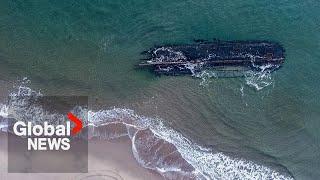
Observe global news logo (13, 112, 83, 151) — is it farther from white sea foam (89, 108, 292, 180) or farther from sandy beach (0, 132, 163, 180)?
white sea foam (89, 108, 292, 180)

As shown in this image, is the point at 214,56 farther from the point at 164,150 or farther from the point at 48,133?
the point at 48,133

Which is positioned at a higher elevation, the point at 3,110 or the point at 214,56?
the point at 214,56

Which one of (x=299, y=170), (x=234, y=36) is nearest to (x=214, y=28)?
(x=234, y=36)

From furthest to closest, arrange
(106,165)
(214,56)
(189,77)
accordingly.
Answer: (214,56) < (189,77) < (106,165)

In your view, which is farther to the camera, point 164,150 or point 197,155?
point 197,155

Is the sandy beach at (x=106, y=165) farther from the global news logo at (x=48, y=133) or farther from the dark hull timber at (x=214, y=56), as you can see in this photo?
the dark hull timber at (x=214, y=56)

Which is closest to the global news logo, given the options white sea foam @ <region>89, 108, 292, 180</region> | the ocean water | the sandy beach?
the sandy beach

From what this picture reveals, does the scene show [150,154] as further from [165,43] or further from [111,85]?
[165,43]

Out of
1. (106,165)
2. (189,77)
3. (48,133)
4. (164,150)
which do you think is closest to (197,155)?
(164,150)
